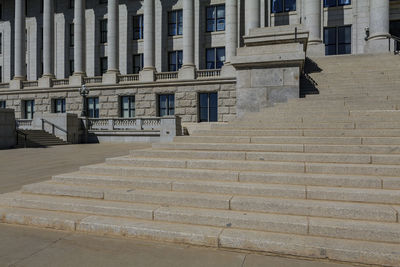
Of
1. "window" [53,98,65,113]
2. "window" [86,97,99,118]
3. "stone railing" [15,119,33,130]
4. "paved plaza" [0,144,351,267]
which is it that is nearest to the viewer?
"paved plaza" [0,144,351,267]

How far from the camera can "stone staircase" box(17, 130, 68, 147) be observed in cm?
2033

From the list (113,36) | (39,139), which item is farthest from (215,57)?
(39,139)

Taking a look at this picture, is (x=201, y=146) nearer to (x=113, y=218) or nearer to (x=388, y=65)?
(x=113, y=218)

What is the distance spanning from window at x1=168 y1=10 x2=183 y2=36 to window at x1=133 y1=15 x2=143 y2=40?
11.5ft

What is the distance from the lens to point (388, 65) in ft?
45.9

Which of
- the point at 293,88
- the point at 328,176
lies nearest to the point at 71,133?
the point at 293,88

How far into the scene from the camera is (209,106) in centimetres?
2631

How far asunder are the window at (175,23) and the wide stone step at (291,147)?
26368 millimetres

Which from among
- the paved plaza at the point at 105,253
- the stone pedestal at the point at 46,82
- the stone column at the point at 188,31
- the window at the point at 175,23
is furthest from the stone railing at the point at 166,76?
the paved plaza at the point at 105,253

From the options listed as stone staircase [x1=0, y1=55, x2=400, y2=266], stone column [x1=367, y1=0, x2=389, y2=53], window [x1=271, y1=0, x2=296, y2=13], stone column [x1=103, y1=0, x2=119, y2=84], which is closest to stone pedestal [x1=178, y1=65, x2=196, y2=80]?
stone column [x1=103, y1=0, x2=119, y2=84]

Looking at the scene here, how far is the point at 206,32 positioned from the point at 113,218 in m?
28.1

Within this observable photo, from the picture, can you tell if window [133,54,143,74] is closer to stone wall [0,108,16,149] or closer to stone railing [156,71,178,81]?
stone railing [156,71,178,81]

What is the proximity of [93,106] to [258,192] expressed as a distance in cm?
2813

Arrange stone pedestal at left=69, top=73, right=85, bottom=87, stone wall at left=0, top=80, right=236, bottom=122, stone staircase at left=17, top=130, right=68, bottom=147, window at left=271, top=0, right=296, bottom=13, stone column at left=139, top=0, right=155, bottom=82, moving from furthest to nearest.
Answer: stone pedestal at left=69, top=73, right=85, bottom=87 → stone column at left=139, top=0, right=155, bottom=82 → window at left=271, top=0, right=296, bottom=13 → stone wall at left=0, top=80, right=236, bottom=122 → stone staircase at left=17, top=130, right=68, bottom=147
